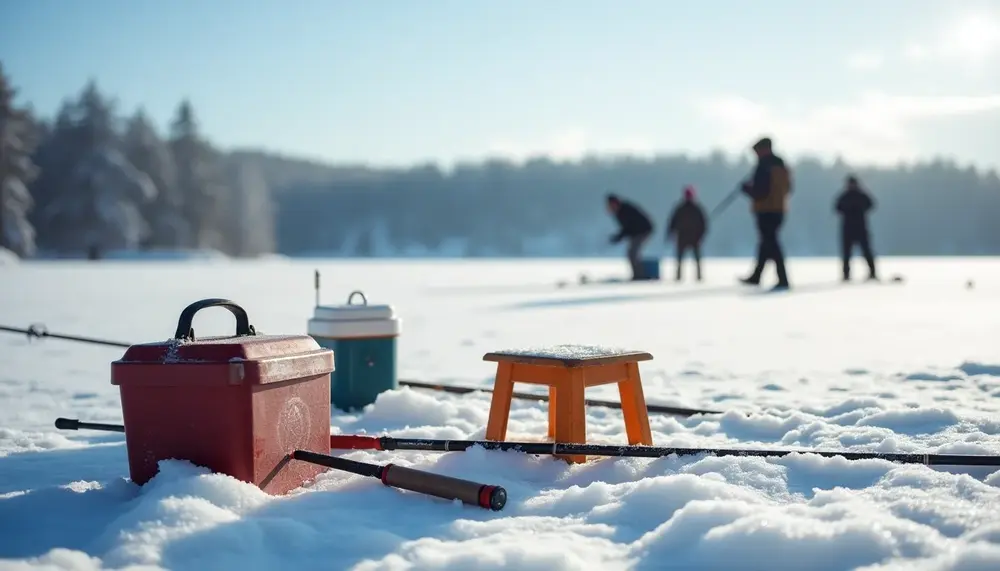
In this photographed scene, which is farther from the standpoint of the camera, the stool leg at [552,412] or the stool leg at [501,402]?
the stool leg at [552,412]

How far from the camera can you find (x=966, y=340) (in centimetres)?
773

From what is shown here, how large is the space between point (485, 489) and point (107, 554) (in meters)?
1.08

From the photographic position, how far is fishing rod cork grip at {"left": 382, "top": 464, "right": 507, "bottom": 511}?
2.77 meters

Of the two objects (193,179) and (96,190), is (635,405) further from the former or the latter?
(193,179)

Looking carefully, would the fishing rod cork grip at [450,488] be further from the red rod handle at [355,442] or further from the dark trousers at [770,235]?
the dark trousers at [770,235]

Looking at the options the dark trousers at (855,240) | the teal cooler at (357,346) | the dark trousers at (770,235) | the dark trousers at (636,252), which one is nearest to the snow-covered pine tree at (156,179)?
the dark trousers at (636,252)

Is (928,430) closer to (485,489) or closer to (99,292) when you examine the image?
(485,489)

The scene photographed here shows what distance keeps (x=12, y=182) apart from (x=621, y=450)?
154ft

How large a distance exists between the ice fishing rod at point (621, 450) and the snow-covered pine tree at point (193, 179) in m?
60.5

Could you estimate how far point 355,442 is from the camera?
345 cm

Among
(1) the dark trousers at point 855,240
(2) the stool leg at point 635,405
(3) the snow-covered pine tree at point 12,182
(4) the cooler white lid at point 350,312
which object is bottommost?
(2) the stool leg at point 635,405

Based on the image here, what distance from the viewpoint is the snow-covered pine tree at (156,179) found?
190 feet

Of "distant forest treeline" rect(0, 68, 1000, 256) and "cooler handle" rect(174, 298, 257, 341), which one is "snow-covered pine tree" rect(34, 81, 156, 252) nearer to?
"distant forest treeline" rect(0, 68, 1000, 256)

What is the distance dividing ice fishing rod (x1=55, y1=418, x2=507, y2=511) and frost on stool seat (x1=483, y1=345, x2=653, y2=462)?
2.10 feet
